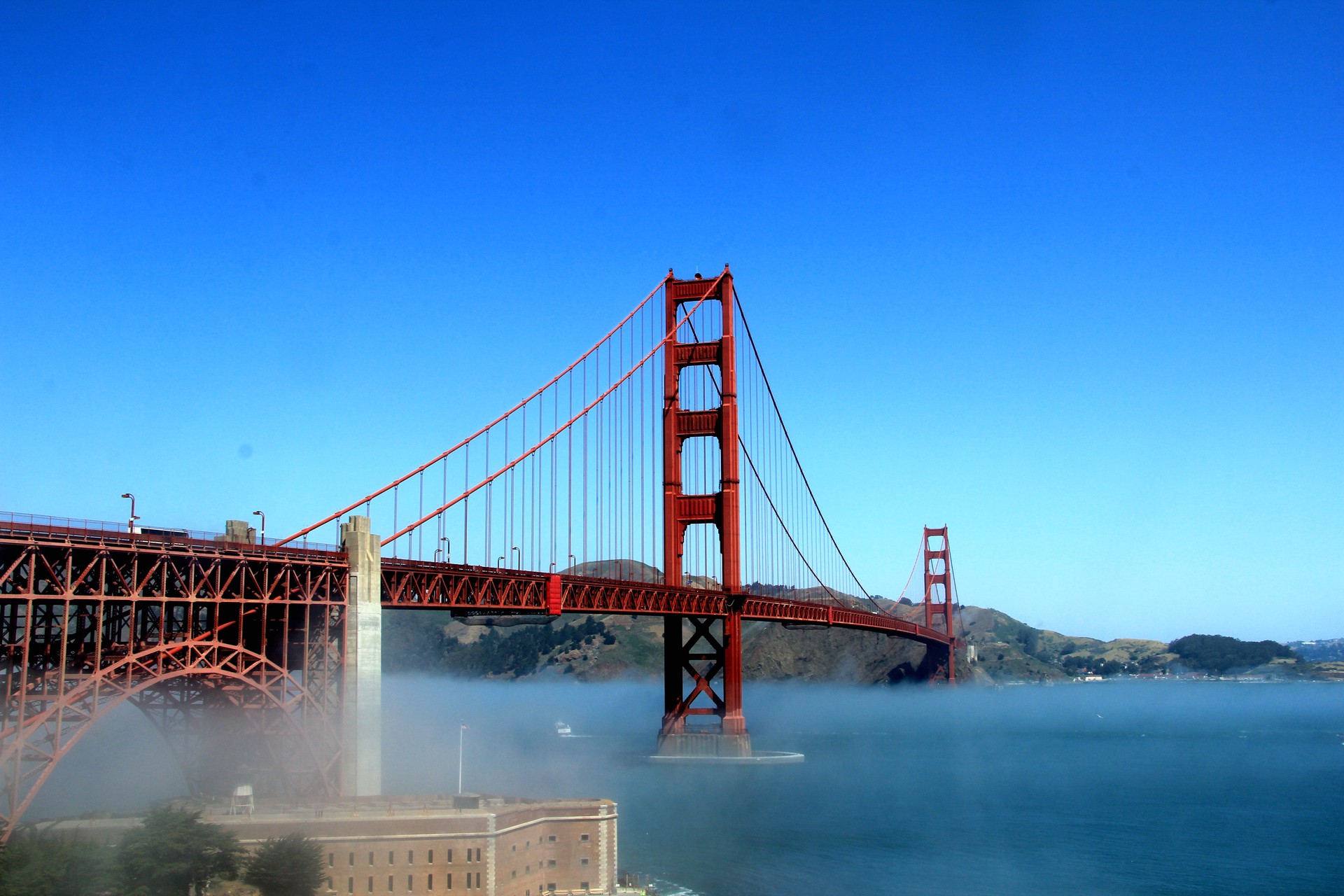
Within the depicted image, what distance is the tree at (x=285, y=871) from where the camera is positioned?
37.6 meters

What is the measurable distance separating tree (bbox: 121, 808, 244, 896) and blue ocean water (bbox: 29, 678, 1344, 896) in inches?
358

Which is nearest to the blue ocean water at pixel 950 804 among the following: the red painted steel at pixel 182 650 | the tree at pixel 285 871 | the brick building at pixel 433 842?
the brick building at pixel 433 842

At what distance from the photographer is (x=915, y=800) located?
7331cm

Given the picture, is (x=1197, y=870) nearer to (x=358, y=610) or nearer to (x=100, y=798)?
(x=358, y=610)

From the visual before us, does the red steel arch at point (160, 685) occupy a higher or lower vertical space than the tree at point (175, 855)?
higher

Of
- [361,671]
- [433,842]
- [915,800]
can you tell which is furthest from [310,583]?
[915,800]

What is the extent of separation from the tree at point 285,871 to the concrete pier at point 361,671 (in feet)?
26.8

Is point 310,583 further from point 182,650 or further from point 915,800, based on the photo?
point 915,800

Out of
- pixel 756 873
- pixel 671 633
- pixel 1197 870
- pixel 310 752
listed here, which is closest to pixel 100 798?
pixel 310 752

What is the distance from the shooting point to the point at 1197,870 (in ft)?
177

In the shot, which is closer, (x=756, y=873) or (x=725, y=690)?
(x=756, y=873)

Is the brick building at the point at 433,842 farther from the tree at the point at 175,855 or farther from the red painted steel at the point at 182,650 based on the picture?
the red painted steel at the point at 182,650

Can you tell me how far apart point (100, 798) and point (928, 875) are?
34060mm

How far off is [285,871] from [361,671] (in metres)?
10.6
